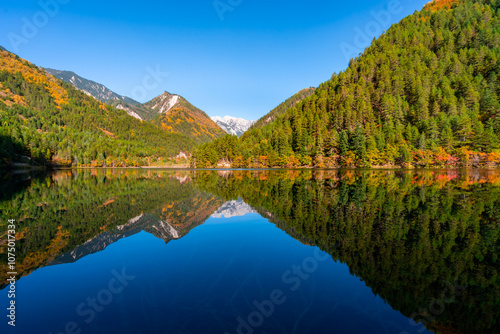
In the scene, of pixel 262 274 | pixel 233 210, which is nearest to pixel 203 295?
pixel 262 274

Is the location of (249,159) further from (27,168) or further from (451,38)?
(451,38)

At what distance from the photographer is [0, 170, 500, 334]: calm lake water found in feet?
21.6

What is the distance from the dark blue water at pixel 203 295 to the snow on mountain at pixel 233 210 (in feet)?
28.5

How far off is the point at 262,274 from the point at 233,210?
12.9 metres

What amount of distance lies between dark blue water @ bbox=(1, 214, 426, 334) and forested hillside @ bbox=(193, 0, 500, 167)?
10197cm

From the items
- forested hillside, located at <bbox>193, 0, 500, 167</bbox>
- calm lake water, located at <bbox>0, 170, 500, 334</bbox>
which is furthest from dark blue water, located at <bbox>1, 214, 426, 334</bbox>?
forested hillside, located at <bbox>193, 0, 500, 167</bbox>

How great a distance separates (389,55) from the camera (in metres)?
148

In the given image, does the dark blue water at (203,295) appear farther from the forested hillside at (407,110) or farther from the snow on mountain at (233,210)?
the forested hillside at (407,110)

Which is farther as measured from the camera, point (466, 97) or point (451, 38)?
point (451, 38)

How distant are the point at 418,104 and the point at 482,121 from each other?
81.6ft

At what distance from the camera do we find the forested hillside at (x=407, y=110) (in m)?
98.6

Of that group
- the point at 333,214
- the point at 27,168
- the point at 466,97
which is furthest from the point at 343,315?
the point at 27,168

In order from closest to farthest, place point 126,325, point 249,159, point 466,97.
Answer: point 126,325 < point 466,97 < point 249,159

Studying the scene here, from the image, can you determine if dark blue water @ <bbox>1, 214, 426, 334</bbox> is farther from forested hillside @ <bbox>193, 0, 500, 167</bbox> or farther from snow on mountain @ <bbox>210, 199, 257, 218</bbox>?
forested hillside @ <bbox>193, 0, 500, 167</bbox>
